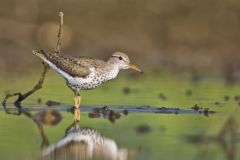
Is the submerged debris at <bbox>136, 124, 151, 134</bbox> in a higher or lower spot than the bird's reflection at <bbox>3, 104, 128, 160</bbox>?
higher

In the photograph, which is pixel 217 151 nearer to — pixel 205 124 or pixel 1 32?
pixel 205 124

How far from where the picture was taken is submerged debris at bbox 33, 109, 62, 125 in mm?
12625

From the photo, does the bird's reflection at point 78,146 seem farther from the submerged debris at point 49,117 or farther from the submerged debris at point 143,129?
the submerged debris at point 143,129

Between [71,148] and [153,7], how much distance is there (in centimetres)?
1500

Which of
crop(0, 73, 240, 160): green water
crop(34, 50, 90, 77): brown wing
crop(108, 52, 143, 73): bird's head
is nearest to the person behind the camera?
crop(0, 73, 240, 160): green water

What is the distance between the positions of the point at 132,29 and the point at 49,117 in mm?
12628

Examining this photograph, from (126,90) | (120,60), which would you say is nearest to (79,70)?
(120,60)

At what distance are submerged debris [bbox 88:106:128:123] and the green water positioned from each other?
94mm

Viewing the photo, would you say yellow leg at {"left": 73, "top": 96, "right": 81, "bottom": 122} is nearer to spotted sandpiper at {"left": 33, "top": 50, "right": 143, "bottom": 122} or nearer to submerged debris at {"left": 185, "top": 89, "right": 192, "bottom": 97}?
spotted sandpiper at {"left": 33, "top": 50, "right": 143, "bottom": 122}

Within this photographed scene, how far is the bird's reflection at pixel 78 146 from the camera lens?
10.3m

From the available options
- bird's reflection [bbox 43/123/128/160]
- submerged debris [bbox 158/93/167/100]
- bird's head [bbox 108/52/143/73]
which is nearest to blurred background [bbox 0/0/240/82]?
submerged debris [bbox 158/93/167/100]

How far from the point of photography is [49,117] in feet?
41.5

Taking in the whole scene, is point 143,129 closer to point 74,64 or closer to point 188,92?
point 74,64

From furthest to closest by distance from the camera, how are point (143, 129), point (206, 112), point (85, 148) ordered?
point (206, 112), point (143, 129), point (85, 148)
